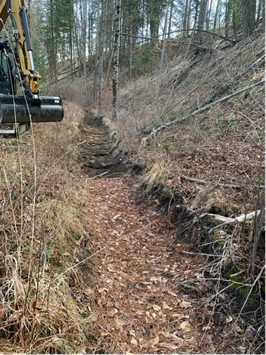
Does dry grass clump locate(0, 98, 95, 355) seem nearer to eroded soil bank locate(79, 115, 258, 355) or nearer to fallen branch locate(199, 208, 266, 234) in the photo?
eroded soil bank locate(79, 115, 258, 355)

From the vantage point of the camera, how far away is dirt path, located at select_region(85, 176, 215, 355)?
2.42 meters

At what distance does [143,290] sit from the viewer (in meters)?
3.12

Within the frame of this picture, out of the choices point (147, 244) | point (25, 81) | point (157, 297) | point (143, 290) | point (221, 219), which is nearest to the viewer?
point (157, 297)

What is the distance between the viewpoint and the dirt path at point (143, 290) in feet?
7.95

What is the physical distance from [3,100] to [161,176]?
3136 millimetres

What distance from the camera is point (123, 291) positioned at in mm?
3047

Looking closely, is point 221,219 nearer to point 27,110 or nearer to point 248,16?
point 27,110

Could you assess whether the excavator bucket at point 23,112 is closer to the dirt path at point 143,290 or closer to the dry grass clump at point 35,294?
the dry grass clump at point 35,294

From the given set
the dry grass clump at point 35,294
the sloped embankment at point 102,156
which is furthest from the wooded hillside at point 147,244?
the sloped embankment at point 102,156

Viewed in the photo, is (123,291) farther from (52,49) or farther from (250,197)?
(52,49)

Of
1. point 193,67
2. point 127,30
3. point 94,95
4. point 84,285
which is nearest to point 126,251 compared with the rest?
point 84,285

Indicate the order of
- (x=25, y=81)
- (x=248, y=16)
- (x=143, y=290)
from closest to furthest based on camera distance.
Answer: (x=143, y=290)
(x=25, y=81)
(x=248, y=16)

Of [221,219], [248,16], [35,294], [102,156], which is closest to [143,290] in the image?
[221,219]

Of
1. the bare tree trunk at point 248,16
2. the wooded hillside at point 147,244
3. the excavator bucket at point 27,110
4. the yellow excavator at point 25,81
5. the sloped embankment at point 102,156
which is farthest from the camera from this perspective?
the bare tree trunk at point 248,16
